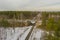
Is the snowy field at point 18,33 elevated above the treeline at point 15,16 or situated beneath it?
situated beneath

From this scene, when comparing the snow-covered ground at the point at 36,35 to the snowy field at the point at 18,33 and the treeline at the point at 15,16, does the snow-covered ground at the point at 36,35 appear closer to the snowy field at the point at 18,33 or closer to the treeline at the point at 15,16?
the snowy field at the point at 18,33

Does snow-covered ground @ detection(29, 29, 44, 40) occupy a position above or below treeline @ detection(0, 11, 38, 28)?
below

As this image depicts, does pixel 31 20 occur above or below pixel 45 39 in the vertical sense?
above

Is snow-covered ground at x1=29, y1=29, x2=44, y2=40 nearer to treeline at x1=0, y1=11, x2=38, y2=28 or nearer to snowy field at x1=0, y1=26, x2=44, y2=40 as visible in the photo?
snowy field at x1=0, y1=26, x2=44, y2=40

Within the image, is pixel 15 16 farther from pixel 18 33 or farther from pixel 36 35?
pixel 36 35

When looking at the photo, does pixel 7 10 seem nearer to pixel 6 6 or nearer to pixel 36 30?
pixel 6 6

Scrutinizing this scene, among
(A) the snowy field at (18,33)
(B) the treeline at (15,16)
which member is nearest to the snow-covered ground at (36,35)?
(A) the snowy field at (18,33)

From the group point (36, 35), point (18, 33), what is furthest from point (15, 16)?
point (36, 35)

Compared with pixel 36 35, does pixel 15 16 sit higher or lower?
higher

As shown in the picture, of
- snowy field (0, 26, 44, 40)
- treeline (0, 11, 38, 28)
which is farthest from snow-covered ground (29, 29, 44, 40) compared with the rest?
treeline (0, 11, 38, 28)

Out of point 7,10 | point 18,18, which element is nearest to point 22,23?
point 18,18

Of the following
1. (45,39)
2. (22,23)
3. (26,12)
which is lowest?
(45,39)
